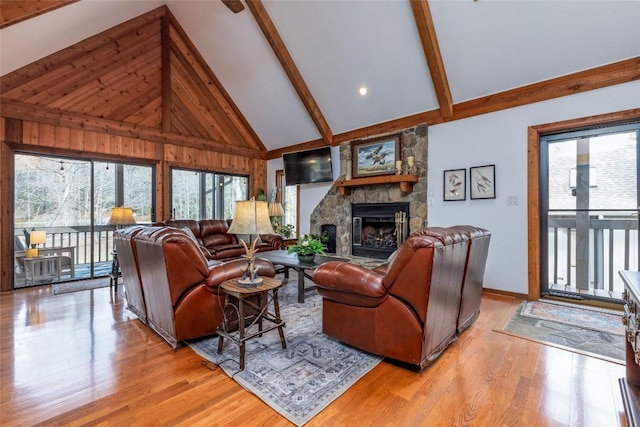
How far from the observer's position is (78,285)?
14.6 feet

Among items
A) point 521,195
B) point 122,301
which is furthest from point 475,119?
point 122,301

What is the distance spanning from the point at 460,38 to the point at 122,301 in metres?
5.56

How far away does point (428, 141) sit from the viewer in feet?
16.2

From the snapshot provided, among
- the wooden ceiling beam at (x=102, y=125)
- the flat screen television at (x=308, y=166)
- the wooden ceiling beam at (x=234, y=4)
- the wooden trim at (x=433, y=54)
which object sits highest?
the wooden ceiling beam at (x=234, y=4)

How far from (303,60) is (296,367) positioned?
4.94 m

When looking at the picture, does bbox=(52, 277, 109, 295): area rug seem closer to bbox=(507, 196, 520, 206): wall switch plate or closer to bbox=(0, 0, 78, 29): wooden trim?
bbox=(0, 0, 78, 29): wooden trim

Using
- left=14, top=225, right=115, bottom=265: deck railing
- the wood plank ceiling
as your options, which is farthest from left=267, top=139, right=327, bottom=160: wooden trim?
left=14, top=225, right=115, bottom=265: deck railing

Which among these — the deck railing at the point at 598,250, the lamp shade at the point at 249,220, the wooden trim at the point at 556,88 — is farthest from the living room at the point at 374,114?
the lamp shade at the point at 249,220

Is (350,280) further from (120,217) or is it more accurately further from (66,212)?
(66,212)

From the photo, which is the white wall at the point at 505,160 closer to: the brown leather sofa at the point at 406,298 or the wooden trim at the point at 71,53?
the brown leather sofa at the point at 406,298

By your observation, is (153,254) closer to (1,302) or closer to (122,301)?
(122,301)

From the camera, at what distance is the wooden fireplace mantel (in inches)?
195

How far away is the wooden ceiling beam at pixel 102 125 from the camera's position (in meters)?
4.27

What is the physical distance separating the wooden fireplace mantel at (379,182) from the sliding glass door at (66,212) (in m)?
3.96
